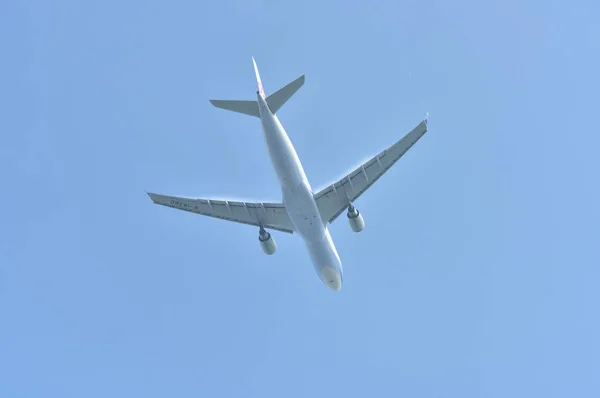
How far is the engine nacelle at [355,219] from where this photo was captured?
44.0 meters

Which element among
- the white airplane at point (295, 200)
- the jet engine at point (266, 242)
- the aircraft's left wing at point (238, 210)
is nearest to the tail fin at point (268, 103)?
the white airplane at point (295, 200)

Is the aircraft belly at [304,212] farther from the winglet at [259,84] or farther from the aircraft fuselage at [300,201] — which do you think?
the winglet at [259,84]

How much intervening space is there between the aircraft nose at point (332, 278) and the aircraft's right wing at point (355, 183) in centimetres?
338

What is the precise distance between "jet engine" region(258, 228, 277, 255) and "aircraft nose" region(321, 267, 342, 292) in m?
3.94

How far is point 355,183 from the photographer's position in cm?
4447

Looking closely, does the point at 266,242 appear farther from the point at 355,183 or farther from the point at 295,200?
the point at 355,183

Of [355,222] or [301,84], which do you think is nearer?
[301,84]

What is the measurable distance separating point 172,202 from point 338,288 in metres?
13.2

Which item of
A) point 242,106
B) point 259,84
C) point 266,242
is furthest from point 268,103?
point 266,242

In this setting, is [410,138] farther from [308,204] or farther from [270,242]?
[270,242]

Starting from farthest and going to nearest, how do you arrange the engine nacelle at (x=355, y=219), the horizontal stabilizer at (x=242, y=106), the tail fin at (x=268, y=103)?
the engine nacelle at (x=355, y=219) < the horizontal stabilizer at (x=242, y=106) < the tail fin at (x=268, y=103)

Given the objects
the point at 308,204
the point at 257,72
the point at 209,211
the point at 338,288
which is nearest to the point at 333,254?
the point at 338,288

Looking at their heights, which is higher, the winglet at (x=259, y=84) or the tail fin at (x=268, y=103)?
the winglet at (x=259, y=84)

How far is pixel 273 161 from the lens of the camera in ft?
126
